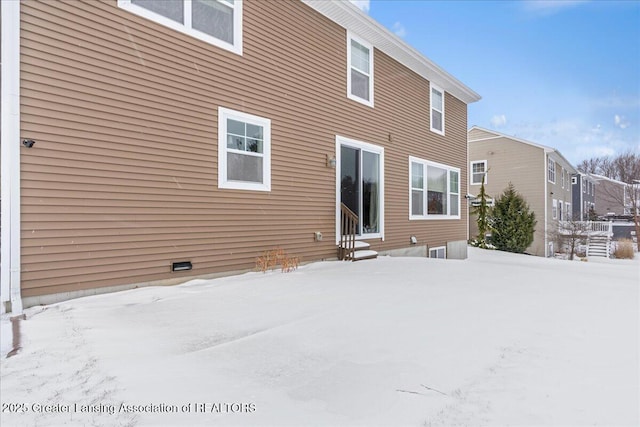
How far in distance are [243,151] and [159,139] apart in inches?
50.9

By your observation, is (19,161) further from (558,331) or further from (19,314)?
(558,331)

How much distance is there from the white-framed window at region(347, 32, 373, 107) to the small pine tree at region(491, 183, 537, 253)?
9.51 m

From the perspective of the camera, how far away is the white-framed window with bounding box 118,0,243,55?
4.40 metres

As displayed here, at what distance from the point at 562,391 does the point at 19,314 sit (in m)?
4.15

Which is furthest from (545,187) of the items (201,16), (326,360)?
(326,360)

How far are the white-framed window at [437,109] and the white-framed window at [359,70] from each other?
2.97 meters

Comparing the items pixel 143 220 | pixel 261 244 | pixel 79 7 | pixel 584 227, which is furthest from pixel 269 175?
pixel 584 227

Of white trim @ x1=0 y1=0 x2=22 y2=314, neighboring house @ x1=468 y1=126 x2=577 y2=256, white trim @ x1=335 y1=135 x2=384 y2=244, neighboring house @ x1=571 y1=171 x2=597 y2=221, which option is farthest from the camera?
neighboring house @ x1=571 y1=171 x2=597 y2=221

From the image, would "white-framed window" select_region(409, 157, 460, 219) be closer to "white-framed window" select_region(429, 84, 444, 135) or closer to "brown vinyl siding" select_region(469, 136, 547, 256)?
"white-framed window" select_region(429, 84, 444, 135)

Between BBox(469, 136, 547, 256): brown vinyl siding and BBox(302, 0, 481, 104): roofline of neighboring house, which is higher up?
BBox(302, 0, 481, 104): roofline of neighboring house

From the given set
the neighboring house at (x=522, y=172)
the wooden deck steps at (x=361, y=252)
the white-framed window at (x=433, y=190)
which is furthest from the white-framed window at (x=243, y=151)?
the neighboring house at (x=522, y=172)

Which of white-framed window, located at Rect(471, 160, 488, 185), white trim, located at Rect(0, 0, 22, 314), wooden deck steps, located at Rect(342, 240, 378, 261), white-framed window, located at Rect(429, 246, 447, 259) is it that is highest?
white-framed window, located at Rect(471, 160, 488, 185)

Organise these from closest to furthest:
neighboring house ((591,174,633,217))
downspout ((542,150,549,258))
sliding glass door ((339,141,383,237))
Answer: sliding glass door ((339,141,383,237)) < downspout ((542,150,549,258)) < neighboring house ((591,174,633,217))

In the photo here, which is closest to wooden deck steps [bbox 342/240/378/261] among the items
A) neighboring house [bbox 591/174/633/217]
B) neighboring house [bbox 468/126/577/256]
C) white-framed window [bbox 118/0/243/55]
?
white-framed window [bbox 118/0/243/55]
